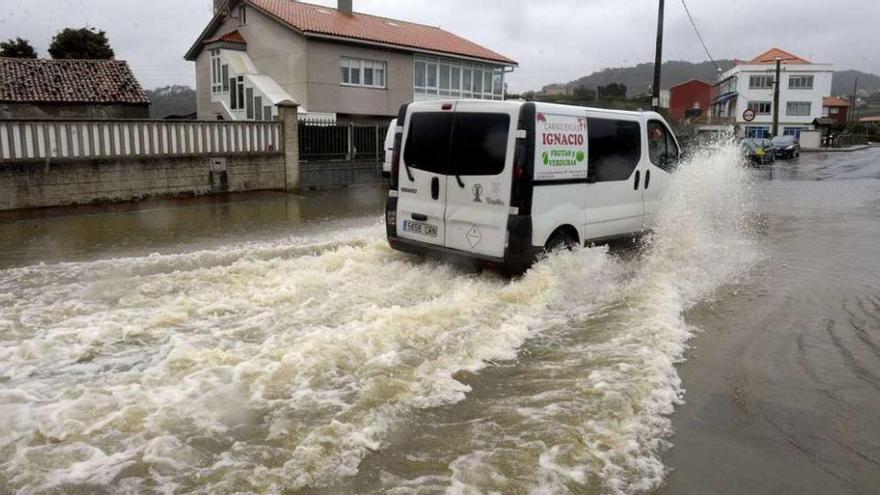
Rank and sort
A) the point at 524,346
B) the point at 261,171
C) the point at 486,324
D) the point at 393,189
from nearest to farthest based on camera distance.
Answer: the point at 524,346
the point at 486,324
the point at 393,189
the point at 261,171

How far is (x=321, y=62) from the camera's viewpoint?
A: 3023 cm

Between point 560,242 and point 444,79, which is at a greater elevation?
point 444,79

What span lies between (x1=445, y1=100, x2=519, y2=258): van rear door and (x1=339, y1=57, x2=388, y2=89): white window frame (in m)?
25.1

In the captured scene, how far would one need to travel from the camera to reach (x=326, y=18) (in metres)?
32.9

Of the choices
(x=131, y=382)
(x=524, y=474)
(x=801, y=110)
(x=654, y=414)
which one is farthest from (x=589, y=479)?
(x=801, y=110)

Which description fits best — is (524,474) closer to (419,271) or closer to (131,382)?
(131,382)

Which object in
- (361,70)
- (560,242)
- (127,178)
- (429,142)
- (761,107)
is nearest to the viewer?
(560,242)

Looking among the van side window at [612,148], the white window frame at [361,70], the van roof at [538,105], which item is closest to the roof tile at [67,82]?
the white window frame at [361,70]

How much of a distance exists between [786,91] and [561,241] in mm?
83748

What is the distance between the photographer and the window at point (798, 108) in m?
79.1

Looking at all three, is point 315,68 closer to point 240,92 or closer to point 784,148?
point 240,92

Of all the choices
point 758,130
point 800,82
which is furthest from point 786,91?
point 758,130

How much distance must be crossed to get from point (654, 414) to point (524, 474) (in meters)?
1.16

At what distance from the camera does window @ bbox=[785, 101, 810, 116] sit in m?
79.1
